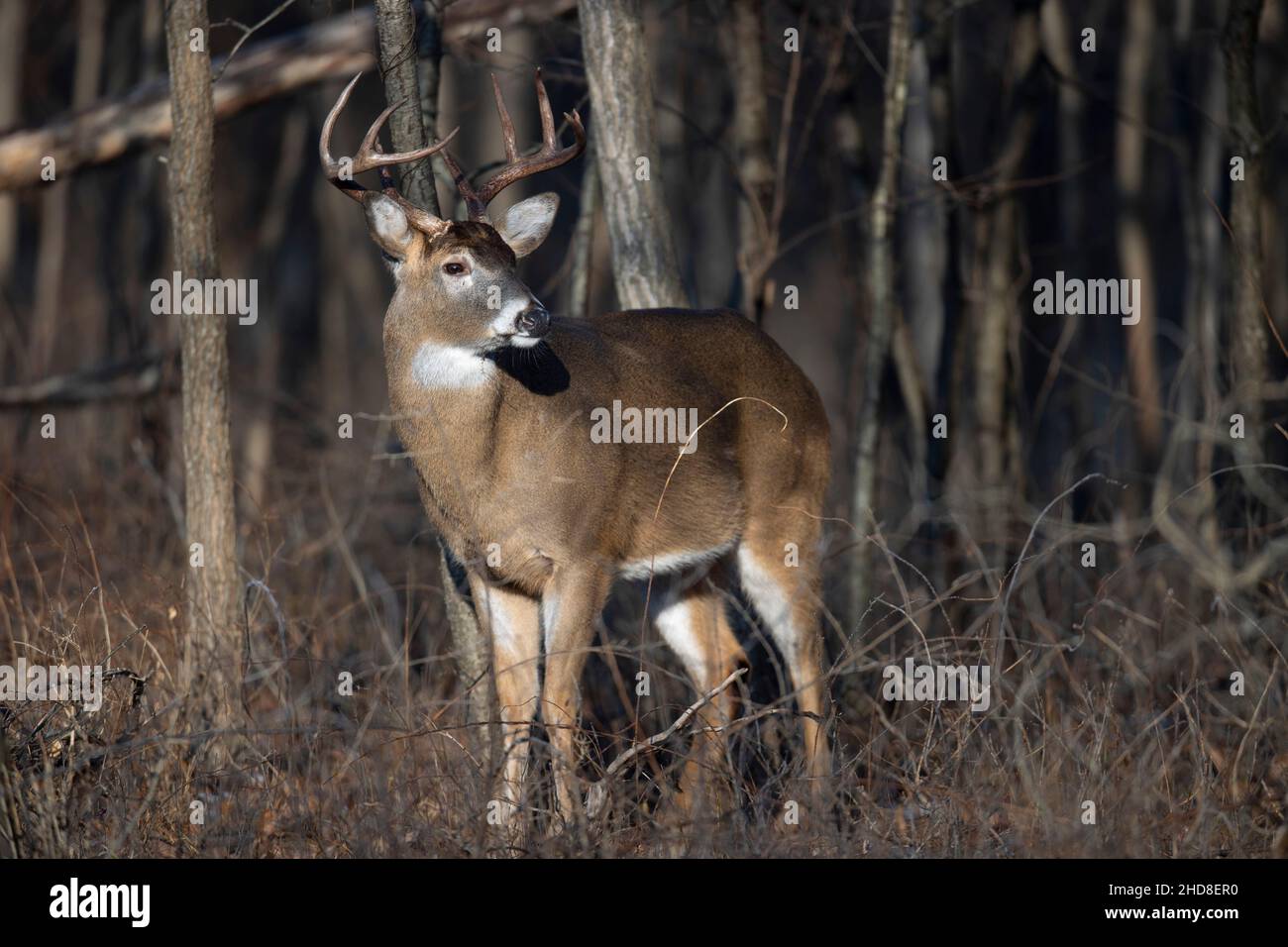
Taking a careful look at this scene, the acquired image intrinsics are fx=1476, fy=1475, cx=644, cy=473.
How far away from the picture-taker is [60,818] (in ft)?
13.9

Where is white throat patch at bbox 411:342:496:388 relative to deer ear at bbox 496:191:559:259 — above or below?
below

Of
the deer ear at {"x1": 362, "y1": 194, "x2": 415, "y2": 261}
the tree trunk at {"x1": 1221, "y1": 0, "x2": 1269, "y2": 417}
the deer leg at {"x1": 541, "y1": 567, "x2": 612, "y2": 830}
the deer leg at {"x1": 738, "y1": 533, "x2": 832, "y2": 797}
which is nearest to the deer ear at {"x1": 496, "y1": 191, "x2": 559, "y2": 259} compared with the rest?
the deer ear at {"x1": 362, "y1": 194, "x2": 415, "y2": 261}

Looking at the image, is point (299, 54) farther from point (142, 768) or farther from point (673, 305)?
point (142, 768)

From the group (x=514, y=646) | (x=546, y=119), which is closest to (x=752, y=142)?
(x=546, y=119)

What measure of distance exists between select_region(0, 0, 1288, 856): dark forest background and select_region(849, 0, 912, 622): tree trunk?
0.02 m

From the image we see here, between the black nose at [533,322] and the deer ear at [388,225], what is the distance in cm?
66

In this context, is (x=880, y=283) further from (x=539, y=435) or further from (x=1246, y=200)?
(x=539, y=435)

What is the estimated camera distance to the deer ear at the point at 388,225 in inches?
219

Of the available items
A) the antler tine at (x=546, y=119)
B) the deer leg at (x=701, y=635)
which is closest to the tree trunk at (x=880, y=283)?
the deer leg at (x=701, y=635)

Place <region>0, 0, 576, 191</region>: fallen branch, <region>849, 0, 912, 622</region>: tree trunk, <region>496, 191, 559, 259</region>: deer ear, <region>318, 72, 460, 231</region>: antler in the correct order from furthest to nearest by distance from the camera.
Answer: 1. <region>0, 0, 576, 191</region>: fallen branch
2. <region>849, 0, 912, 622</region>: tree trunk
3. <region>496, 191, 559, 259</region>: deer ear
4. <region>318, 72, 460, 231</region>: antler

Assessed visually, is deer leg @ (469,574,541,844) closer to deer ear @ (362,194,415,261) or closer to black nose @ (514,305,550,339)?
black nose @ (514,305,550,339)

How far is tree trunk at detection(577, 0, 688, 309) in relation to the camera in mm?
6434
